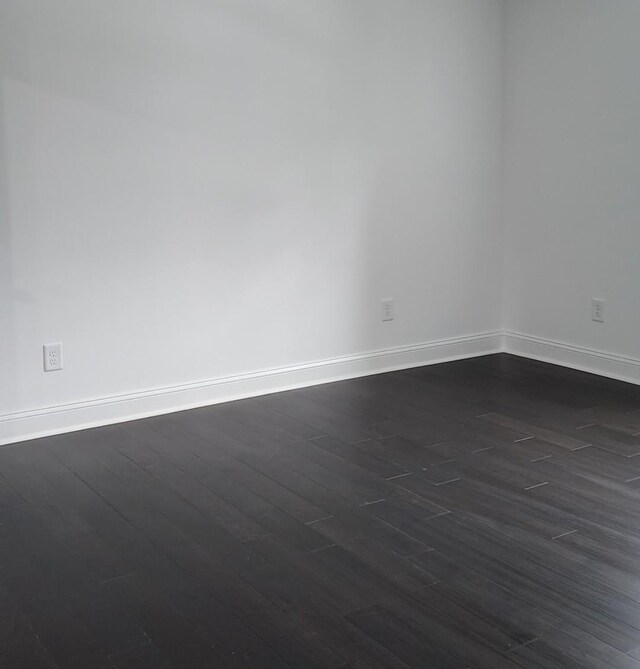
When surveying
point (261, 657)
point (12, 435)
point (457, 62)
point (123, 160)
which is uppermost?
point (457, 62)

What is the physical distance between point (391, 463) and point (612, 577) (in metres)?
1.04

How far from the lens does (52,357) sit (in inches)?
139

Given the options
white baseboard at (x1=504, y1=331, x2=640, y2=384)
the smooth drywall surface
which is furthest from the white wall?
white baseboard at (x1=504, y1=331, x2=640, y2=384)

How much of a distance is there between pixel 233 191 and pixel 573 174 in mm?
1819

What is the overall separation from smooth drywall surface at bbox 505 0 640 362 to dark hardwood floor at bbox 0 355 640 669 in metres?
0.71

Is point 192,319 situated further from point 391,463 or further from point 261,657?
point 261,657

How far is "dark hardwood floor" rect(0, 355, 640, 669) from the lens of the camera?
207cm

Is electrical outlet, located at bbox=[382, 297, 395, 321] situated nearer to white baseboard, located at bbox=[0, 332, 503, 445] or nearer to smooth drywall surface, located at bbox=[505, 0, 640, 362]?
white baseboard, located at bbox=[0, 332, 503, 445]

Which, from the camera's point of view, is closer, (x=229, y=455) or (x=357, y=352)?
(x=229, y=455)

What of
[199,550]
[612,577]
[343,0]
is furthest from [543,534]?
[343,0]

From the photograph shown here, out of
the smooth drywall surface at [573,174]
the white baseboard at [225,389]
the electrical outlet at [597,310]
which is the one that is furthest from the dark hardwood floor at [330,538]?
the smooth drywall surface at [573,174]

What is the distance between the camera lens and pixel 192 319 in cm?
391

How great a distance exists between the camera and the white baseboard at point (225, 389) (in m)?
3.54

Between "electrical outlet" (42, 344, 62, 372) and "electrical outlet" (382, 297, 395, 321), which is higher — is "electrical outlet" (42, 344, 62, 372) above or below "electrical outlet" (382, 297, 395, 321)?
below
